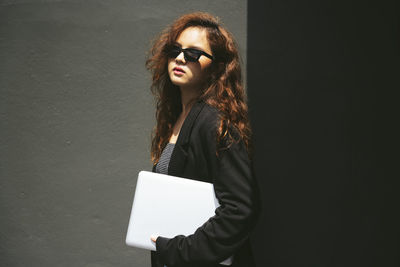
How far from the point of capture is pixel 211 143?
137cm

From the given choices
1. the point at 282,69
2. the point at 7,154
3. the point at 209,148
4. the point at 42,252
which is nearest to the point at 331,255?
the point at 282,69

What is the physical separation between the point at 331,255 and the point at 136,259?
4.91 feet

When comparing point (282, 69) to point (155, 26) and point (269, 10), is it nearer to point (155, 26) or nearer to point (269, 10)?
point (269, 10)

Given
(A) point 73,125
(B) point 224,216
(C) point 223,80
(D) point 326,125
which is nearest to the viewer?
(B) point 224,216

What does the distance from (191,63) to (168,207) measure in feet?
2.24

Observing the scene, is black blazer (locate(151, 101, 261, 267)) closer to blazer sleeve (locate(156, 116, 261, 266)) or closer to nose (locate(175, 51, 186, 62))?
blazer sleeve (locate(156, 116, 261, 266))

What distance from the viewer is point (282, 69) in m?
2.31

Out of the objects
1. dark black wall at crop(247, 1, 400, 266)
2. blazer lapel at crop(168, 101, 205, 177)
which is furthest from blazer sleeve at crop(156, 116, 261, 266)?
dark black wall at crop(247, 1, 400, 266)

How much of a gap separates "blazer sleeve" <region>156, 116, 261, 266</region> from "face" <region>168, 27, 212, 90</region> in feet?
1.02

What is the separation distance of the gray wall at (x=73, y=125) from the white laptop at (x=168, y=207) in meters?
1.09

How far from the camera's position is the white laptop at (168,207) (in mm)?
1408

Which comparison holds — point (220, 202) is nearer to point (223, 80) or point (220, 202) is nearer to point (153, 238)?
point (153, 238)

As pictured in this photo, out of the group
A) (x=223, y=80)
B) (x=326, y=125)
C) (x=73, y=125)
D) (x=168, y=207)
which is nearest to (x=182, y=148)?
(x=168, y=207)

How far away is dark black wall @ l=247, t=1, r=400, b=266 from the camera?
2.25 meters
